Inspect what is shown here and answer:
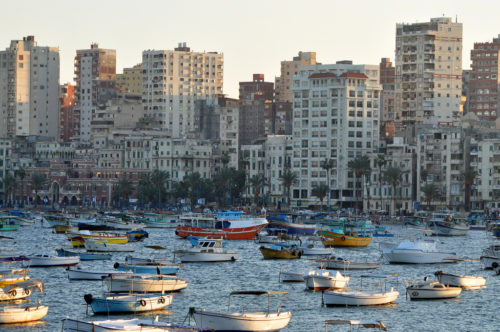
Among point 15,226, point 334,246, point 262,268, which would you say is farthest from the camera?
point 15,226

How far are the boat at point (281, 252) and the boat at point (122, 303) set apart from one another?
50.4m

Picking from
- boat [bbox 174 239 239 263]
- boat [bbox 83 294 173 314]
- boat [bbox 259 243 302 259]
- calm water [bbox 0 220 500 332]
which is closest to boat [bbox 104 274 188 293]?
calm water [bbox 0 220 500 332]

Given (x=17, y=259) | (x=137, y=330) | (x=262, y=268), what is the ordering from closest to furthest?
1. (x=137, y=330)
2. (x=17, y=259)
3. (x=262, y=268)

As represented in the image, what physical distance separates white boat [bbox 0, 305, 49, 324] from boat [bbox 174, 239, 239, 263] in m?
44.7

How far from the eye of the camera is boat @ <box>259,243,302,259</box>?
130 metres

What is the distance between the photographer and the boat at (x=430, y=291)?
90250mm

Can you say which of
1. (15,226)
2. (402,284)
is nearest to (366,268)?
(402,284)

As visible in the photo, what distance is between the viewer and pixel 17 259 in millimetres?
107125

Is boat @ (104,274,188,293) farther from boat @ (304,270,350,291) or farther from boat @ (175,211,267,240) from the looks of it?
boat @ (175,211,267,240)

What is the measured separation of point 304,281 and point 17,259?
89.8ft

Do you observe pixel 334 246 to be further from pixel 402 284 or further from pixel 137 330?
pixel 137 330

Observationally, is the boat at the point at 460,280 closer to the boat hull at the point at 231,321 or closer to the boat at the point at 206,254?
the boat hull at the point at 231,321

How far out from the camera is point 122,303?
78.1m

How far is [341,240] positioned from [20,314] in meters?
78.4
